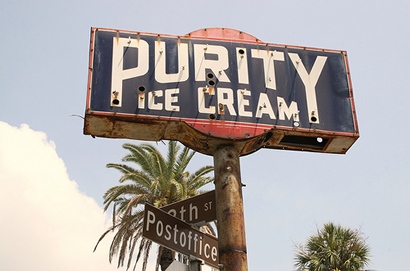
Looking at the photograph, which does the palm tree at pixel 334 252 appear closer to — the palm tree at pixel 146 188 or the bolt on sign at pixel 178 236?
the palm tree at pixel 146 188

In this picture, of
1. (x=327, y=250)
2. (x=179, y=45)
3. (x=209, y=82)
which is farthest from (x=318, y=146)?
(x=327, y=250)

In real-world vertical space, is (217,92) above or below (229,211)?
Answer: above

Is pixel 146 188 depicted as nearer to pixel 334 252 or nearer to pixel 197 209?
pixel 334 252

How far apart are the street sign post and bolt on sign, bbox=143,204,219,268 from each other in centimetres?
21

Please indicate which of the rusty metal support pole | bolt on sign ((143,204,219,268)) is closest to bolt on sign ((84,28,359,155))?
the rusty metal support pole

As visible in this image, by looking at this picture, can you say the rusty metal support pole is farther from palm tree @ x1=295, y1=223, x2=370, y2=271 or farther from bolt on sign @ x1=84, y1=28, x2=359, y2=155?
palm tree @ x1=295, y1=223, x2=370, y2=271

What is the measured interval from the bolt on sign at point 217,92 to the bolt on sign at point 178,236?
4.19 ft

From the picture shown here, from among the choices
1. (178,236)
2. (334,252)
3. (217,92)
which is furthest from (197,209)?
(334,252)

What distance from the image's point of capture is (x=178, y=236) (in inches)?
290

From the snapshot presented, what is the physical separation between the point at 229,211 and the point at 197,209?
2.11ft

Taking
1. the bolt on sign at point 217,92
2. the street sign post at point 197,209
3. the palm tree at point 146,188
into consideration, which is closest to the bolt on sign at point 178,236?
the street sign post at point 197,209

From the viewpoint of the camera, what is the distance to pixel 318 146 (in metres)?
8.80

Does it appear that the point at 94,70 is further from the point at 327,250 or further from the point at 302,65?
the point at 327,250

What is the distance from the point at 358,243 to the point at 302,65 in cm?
1592
